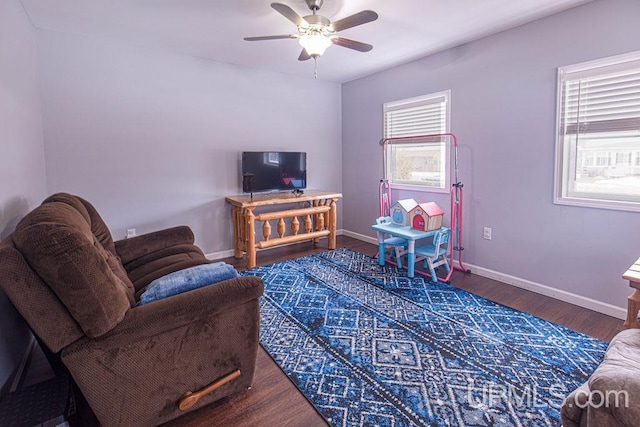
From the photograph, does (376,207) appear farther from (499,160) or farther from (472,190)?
(499,160)

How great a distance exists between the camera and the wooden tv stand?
3926 mm

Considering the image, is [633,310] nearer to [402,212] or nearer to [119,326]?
[402,212]

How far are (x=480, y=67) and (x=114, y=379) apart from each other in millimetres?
3843

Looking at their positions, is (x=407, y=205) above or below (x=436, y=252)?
above

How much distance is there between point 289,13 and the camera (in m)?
2.20

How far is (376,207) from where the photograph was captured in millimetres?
4816

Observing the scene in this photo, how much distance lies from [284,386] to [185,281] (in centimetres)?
85

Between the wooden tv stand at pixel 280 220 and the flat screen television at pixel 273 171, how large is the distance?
0.44ft

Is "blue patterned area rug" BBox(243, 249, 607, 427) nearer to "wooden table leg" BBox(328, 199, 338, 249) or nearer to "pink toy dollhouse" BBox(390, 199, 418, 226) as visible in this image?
"pink toy dollhouse" BBox(390, 199, 418, 226)

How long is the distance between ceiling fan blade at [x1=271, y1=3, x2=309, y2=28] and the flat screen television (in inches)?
80.3

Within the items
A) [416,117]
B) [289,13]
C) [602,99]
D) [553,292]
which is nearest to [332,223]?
[416,117]

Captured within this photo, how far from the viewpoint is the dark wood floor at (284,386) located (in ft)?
5.51

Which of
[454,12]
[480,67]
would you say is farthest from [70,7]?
[480,67]

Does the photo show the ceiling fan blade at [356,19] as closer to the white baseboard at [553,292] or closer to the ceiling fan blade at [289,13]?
the ceiling fan blade at [289,13]
